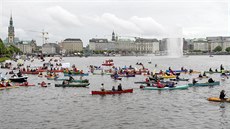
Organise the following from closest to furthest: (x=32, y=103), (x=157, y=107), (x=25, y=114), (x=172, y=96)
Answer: (x=25, y=114) < (x=157, y=107) < (x=32, y=103) < (x=172, y=96)

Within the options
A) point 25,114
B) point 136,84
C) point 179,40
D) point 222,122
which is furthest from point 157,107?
point 179,40

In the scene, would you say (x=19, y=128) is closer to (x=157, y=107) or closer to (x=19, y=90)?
(x=157, y=107)

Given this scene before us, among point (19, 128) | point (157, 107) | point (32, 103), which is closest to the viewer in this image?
point (19, 128)

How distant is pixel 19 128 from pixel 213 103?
22814 mm

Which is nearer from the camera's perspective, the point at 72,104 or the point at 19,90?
the point at 72,104

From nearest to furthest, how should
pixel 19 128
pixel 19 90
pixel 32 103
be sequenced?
pixel 19 128
pixel 32 103
pixel 19 90

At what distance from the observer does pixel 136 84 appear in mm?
65062

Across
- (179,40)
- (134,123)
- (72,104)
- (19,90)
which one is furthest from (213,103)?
(179,40)

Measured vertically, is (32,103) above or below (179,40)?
below

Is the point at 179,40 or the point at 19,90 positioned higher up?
the point at 179,40

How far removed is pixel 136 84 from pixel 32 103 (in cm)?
2413

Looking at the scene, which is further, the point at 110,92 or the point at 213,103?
the point at 110,92

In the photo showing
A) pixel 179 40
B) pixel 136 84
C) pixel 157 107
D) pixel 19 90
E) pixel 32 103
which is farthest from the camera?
pixel 179 40

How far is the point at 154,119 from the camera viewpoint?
118 feet
